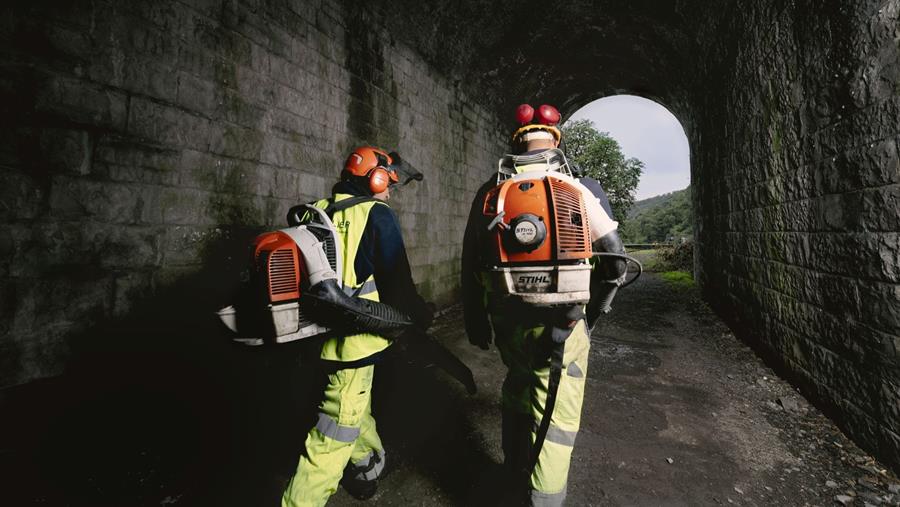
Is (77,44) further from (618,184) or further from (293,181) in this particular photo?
(618,184)

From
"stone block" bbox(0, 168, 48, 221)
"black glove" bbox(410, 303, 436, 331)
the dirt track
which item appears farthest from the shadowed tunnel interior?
"black glove" bbox(410, 303, 436, 331)

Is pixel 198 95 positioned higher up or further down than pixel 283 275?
higher up

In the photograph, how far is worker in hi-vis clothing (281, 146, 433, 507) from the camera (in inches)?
69.5

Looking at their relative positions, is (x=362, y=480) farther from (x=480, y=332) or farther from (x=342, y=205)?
(x=342, y=205)

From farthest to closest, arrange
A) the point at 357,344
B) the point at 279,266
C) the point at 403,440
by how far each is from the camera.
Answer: the point at 403,440 < the point at 357,344 < the point at 279,266

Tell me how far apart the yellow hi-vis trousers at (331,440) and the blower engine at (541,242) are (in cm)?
95

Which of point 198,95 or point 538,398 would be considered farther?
point 198,95

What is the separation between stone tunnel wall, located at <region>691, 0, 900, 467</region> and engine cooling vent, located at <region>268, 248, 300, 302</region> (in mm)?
3437

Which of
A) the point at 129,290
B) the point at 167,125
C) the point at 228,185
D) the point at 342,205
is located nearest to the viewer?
the point at 342,205

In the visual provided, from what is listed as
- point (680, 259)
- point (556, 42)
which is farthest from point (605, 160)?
point (556, 42)

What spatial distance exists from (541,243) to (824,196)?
9.66ft

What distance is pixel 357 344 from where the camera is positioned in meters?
1.86

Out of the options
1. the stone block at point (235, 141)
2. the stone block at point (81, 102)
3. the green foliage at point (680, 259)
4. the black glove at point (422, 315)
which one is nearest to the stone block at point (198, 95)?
the stone block at point (235, 141)

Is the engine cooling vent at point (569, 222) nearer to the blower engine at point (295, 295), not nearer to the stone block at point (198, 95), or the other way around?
the blower engine at point (295, 295)
